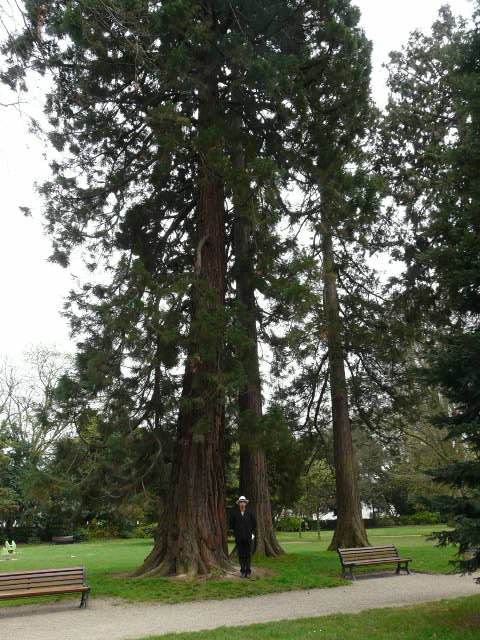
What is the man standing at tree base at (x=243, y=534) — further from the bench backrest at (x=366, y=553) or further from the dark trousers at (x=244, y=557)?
the bench backrest at (x=366, y=553)

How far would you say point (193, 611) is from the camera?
26.1 ft

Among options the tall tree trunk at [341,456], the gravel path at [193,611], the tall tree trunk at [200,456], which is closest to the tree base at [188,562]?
the tall tree trunk at [200,456]

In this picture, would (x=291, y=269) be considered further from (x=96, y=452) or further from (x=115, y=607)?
(x=115, y=607)

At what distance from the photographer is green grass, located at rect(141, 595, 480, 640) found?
598cm

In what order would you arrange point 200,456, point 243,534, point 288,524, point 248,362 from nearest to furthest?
point 248,362 < point 243,534 < point 200,456 < point 288,524

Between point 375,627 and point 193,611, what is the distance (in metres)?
2.80

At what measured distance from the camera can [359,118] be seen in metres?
12.6

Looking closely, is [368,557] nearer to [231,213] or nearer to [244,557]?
[244,557]

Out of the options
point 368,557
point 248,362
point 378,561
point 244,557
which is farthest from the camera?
point 368,557

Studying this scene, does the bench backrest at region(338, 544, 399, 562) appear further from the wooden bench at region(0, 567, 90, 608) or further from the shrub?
the shrub

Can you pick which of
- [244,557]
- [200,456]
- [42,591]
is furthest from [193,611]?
[200,456]

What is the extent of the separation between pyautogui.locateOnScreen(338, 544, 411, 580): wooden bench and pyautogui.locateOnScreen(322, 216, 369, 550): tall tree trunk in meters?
A: 3.73

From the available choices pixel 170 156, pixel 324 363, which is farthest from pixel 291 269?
Result: pixel 324 363

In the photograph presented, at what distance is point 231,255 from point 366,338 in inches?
192
